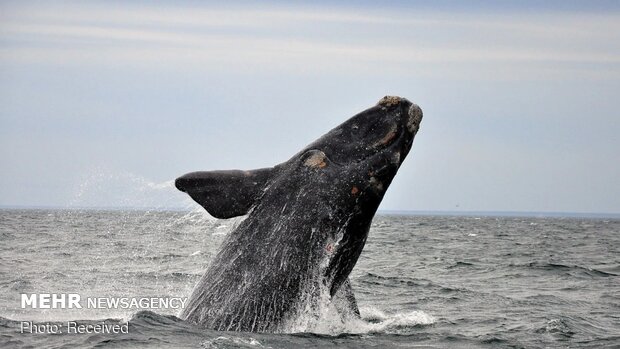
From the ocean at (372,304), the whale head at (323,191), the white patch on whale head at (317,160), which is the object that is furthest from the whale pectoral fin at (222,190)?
the white patch on whale head at (317,160)

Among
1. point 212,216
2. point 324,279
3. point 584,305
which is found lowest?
point 584,305

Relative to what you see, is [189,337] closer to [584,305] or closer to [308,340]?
[308,340]

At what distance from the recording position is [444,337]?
1131cm

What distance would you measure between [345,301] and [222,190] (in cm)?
213

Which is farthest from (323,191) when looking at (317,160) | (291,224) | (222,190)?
(222,190)

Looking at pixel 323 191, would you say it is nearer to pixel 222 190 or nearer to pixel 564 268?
pixel 222 190

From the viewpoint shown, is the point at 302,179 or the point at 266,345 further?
the point at 302,179

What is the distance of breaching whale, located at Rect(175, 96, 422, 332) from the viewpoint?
901 cm

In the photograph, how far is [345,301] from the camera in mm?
10109

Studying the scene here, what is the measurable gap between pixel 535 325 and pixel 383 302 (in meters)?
3.28

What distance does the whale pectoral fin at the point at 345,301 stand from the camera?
9.92 meters

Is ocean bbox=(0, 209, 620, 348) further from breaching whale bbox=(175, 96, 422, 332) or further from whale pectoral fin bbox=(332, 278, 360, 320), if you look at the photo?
breaching whale bbox=(175, 96, 422, 332)

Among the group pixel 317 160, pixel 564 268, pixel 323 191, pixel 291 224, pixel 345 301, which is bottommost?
pixel 564 268

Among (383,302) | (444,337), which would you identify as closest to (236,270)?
(444,337)
